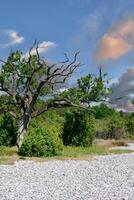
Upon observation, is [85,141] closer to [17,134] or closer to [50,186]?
[17,134]

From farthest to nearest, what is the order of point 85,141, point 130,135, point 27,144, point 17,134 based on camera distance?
1. point 130,135
2. point 85,141
3. point 17,134
4. point 27,144

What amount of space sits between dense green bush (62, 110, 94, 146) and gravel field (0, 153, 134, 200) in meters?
8.54

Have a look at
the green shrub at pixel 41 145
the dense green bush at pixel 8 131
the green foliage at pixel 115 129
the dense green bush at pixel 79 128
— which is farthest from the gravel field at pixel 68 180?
the green foliage at pixel 115 129

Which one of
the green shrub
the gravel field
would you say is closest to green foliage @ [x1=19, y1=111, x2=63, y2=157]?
the green shrub

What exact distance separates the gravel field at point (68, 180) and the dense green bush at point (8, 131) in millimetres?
7179

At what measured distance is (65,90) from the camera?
24281mm

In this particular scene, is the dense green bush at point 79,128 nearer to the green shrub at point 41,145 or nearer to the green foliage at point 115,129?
the green shrub at point 41,145

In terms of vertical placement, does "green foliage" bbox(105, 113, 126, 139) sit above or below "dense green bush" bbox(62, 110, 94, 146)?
above

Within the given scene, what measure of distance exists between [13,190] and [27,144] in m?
8.18

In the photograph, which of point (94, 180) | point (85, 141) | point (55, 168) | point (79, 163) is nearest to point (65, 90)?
point (85, 141)

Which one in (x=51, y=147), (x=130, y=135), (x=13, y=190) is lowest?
(x=13, y=190)

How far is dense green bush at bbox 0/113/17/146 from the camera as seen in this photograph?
2278cm

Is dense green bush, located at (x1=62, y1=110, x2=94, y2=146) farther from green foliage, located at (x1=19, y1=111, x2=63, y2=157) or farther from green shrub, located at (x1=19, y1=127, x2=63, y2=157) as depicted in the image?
green shrub, located at (x1=19, y1=127, x2=63, y2=157)

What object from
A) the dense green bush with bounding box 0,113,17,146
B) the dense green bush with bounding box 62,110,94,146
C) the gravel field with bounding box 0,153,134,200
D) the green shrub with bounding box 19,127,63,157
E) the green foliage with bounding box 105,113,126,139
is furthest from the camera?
the green foliage with bounding box 105,113,126,139
